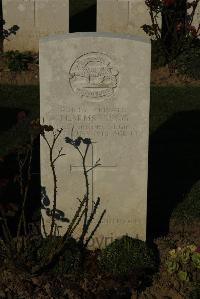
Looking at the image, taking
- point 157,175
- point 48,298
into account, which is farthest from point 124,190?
point 157,175

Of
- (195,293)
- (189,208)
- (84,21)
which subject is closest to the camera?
(195,293)

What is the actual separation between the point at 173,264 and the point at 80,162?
1225mm

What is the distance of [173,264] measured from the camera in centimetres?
593

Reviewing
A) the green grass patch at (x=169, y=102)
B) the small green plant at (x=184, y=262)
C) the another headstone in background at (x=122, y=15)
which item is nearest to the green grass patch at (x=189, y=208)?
the small green plant at (x=184, y=262)

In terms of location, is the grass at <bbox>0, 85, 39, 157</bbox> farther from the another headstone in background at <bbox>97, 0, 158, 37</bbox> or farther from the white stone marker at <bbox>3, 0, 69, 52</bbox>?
the another headstone in background at <bbox>97, 0, 158, 37</bbox>

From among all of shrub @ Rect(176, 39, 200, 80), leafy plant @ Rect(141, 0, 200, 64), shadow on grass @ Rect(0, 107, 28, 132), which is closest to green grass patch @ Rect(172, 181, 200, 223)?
shadow on grass @ Rect(0, 107, 28, 132)

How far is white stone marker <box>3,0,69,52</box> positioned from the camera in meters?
12.9

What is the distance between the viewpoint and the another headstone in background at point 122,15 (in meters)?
13.0

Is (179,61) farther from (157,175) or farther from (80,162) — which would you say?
(80,162)

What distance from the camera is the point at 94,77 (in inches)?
230

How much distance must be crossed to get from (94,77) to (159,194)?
2.37m

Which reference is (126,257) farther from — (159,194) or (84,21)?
(84,21)

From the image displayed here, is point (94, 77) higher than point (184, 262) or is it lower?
higher

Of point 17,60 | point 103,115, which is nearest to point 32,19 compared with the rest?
point 17,60
